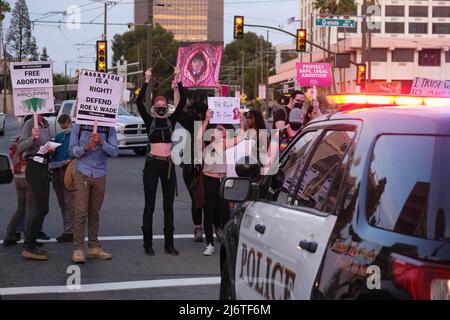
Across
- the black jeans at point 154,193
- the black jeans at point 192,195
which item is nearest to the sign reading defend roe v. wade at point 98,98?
the black jeans at point 154,193

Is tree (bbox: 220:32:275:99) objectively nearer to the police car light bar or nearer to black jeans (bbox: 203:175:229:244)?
black jeans (bbox: 203:175:229:244)

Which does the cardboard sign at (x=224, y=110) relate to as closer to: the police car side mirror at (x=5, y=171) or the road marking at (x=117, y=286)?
the road marking at (x=117, y=286)

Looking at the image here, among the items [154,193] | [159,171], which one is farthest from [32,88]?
[154,193]

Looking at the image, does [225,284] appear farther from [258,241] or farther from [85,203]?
[85,203]

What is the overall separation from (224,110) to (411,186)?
806 cm

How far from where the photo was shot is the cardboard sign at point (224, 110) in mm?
10742

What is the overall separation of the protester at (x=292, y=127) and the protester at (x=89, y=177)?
183 inches

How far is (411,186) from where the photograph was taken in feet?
9.87

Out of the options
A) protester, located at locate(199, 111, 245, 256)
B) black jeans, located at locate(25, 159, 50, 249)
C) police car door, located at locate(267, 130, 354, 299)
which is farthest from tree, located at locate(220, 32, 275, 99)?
police car door, located at locate(267, 130, 354, 299)

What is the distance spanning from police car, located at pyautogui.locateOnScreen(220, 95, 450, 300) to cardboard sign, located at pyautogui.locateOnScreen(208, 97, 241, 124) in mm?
6352

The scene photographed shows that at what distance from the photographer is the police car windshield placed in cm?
284

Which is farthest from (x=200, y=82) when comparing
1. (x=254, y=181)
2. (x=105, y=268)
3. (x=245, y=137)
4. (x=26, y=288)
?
(x=254, y=181)
